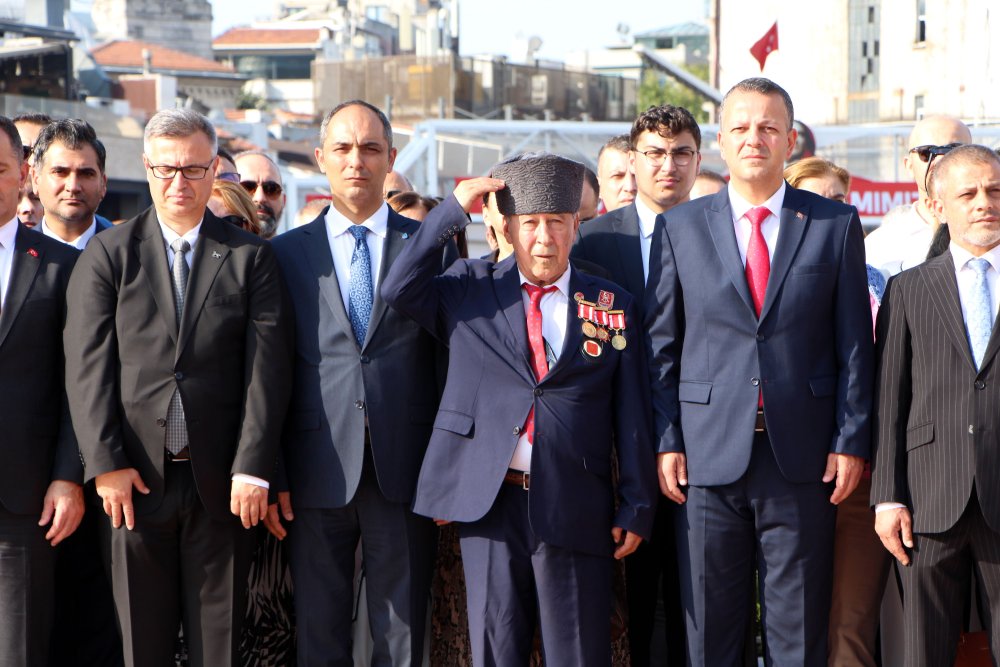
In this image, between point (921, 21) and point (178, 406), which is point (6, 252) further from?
point (921, 21)

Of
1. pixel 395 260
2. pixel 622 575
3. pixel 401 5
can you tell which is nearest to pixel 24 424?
pixel 395 260

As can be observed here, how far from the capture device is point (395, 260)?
4426 millimetres

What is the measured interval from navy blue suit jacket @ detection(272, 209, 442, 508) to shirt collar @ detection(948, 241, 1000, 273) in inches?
69.4

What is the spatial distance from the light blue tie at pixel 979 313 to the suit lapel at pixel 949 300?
27 mm

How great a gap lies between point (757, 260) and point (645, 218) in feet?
2.80

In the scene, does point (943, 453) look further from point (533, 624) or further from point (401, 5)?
point (401, 5)

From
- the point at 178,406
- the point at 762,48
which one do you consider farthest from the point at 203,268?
the point at 762,48

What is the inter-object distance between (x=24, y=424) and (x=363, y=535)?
121cm

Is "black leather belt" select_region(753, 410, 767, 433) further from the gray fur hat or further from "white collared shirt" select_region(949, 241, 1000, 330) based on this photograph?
the gray fur hat

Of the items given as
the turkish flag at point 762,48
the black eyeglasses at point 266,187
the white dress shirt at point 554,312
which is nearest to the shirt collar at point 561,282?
the white dress shirt at point 554,312

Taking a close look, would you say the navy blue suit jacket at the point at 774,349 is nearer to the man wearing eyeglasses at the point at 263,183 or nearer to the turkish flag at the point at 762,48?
the man wearing eyeglasses at the point at 263,183

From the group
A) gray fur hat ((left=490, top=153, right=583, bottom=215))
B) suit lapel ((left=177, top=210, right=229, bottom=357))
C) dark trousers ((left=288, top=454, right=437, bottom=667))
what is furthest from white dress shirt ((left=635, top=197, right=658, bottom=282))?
suit lapel ((left=177, top=210, right=229, bottom=357))

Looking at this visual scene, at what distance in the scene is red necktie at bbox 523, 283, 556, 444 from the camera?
13.9ft

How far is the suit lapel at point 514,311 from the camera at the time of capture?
4281 millimetres
